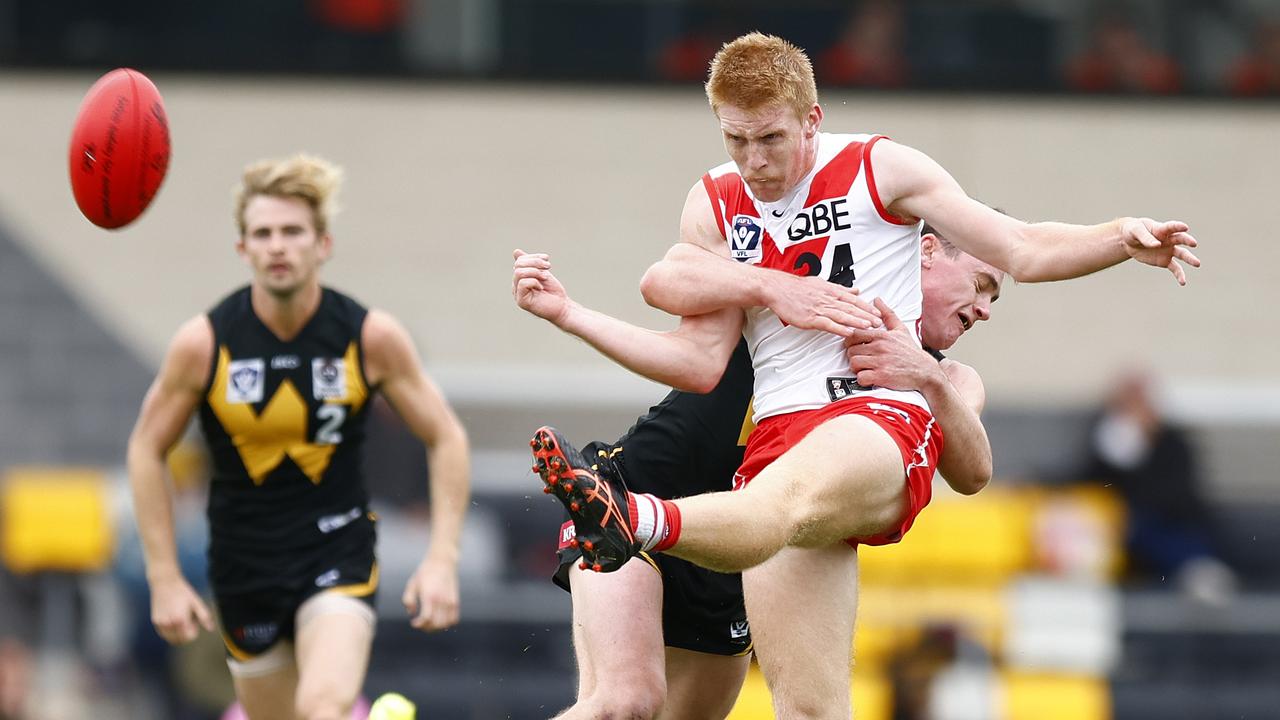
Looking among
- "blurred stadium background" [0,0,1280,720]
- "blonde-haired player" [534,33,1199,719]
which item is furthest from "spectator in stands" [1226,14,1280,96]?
"blonde-haired player" [534,33,1199,719]

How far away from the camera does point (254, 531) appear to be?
A: 6375 millimetres

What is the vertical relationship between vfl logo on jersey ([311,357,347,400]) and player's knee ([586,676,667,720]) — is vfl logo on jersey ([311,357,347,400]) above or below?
above

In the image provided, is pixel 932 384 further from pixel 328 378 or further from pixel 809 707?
pixel 328 378

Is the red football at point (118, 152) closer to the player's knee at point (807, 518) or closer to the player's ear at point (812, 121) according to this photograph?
the player's ear at point (812, 121)

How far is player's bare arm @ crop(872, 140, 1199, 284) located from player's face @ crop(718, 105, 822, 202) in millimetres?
201

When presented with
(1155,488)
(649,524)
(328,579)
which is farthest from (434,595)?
(1155,488)

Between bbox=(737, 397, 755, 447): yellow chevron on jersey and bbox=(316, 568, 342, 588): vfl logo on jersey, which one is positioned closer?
bbox=(737, 397, 755, 447): yellow chevron on jersey

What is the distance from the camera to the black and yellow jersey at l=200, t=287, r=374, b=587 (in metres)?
6.30

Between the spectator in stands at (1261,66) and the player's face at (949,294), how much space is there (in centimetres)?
864

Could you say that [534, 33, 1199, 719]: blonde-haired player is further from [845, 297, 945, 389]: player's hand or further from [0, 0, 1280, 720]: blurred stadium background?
[0, 0, 1280, 720]: blurred stadium background

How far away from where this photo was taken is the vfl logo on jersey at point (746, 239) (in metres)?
5.08

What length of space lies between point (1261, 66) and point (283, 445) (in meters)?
9.26

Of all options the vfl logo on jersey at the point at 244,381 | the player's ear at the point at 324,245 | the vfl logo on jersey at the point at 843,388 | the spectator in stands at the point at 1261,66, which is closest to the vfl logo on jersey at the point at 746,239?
the vfl logo on jersey at the point at 843,388

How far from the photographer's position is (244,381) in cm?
630
